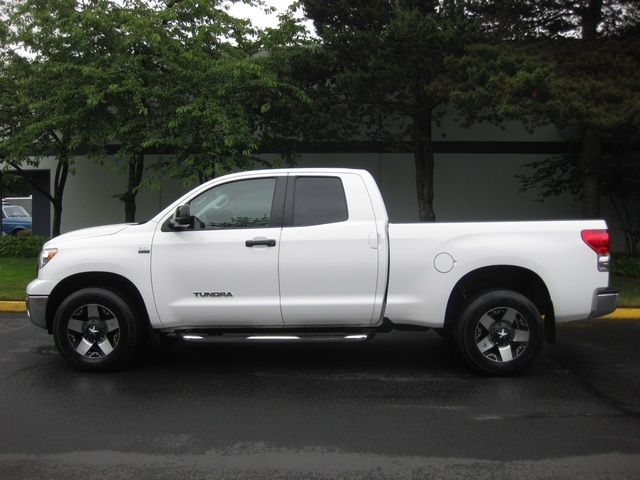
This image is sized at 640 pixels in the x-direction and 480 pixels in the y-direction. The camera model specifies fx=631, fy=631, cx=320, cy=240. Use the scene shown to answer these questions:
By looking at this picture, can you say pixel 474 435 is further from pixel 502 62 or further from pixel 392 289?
pixel 502 62

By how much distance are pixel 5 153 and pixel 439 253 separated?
44.6 ft

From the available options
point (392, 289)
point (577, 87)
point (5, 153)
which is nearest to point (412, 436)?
point (392, 289)

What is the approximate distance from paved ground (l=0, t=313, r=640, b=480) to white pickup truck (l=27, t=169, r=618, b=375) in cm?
46

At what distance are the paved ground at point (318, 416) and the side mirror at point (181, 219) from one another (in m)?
1.46

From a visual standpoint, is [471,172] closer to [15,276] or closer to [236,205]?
[15,276]

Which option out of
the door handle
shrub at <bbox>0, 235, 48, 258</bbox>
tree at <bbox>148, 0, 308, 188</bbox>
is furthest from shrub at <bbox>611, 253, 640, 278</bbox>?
shrub at <bbox>0, 235, 48, 258</bbox>

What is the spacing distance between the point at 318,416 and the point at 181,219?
2222mm

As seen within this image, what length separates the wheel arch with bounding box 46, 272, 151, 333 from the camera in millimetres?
6188

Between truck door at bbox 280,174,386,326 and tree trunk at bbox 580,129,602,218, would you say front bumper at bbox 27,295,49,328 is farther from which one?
tree trunk at bbox 580,129,602,218

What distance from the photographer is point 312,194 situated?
6.23 metres

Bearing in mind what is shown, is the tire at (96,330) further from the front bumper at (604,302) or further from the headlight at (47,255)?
the front bumper at (604,302)

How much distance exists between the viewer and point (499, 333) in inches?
236

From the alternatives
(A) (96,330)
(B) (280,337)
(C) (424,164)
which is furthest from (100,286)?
(C) (424,164)

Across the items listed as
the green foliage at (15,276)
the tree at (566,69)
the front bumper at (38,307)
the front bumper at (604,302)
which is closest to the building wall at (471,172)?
the tree at (566,69)
